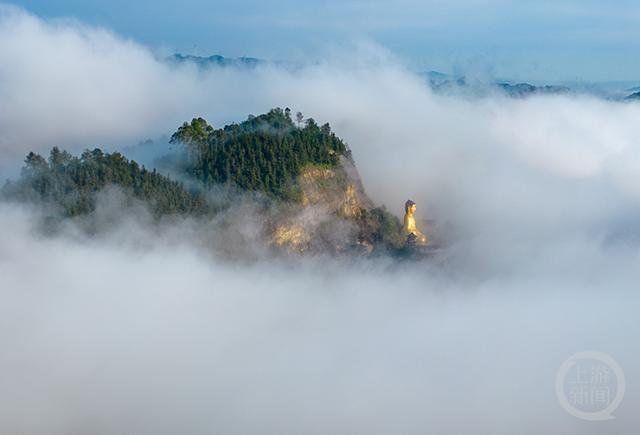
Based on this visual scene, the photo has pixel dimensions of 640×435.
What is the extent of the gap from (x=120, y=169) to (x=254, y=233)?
9.58 meters

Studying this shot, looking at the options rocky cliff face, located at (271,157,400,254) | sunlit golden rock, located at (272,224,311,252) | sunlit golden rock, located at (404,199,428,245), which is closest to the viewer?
sunlit golden rock, located at (272,224,311,252)

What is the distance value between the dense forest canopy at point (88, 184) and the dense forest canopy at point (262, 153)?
3369 millimetres

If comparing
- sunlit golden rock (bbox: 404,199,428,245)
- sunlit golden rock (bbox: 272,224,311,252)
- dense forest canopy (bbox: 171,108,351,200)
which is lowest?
sunlit golden rock (bbox: 272,224,311,252)

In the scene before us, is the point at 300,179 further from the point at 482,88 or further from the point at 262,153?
the point at 482,88

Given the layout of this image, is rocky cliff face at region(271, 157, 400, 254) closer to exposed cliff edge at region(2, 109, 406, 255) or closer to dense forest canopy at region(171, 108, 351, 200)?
exposed cliff edge at region(2, 109, 406, 255)

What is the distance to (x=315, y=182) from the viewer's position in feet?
168

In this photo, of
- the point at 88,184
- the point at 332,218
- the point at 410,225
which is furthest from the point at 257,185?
the point at 410,225

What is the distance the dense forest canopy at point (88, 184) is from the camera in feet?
150

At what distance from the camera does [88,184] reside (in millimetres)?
46406

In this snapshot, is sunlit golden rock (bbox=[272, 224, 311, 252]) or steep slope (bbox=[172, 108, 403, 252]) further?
steep slope (bbox=[172, 108, 403, 252])

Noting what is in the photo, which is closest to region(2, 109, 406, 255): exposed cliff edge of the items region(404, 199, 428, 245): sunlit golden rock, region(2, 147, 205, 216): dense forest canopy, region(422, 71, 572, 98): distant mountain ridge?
region(2, 147, 205, 216): dense forest canopy

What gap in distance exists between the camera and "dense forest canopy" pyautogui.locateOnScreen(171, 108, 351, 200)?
50225 mm

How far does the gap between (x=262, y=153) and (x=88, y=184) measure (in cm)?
1200

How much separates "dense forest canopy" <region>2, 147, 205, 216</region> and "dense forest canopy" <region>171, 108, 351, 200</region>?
337 centimetres
